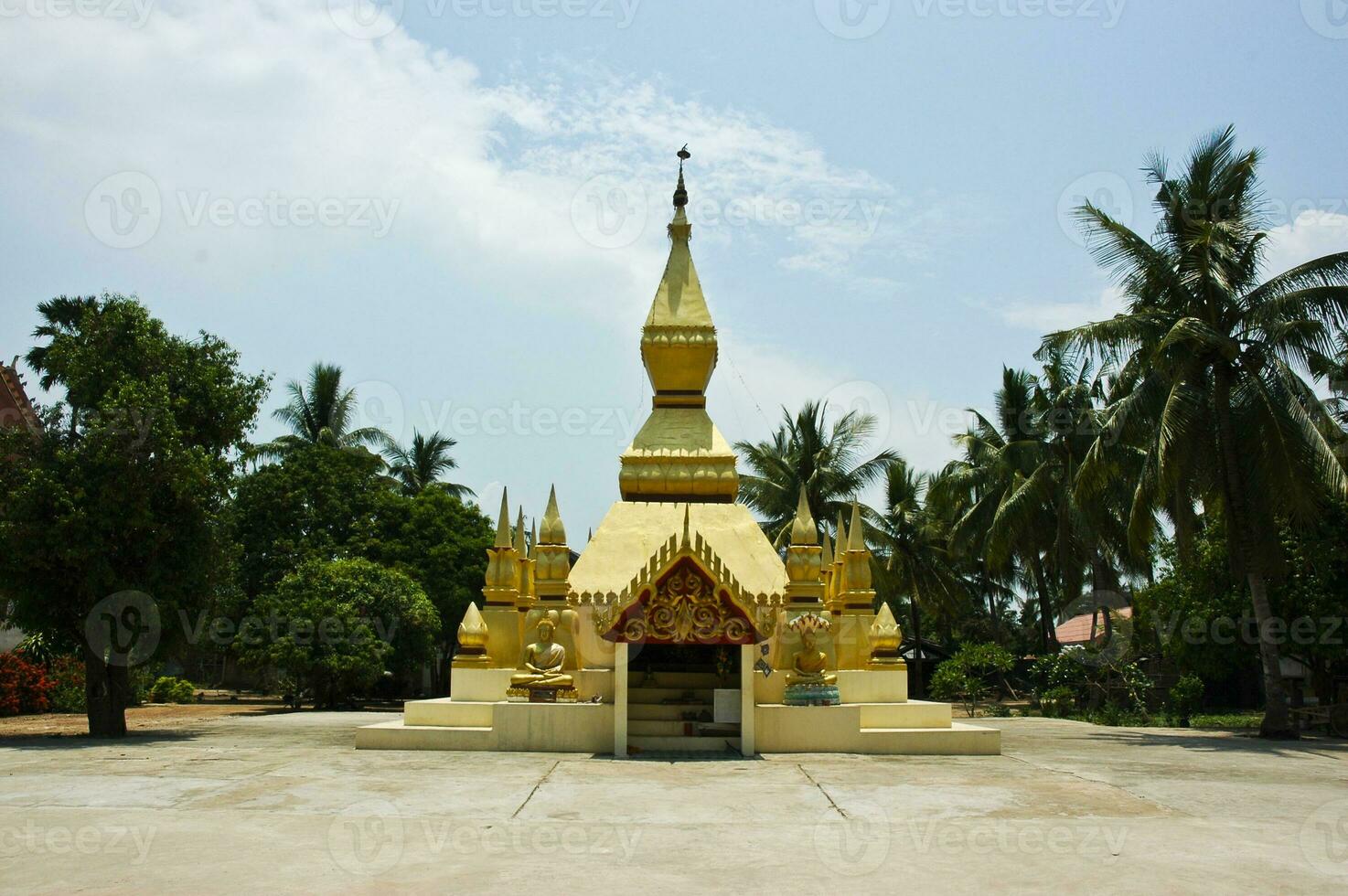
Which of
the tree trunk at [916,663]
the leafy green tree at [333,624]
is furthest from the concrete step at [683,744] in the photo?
the tree trunk at [916,663]

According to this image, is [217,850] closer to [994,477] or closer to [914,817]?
[914,817]

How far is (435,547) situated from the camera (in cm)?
3606

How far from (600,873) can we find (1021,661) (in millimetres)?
38899

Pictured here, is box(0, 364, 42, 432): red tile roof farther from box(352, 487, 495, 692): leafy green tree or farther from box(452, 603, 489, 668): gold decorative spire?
box(452, 603, 489, 668): gold decorative spire

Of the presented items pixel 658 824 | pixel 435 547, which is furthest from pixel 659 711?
pixel 435 547

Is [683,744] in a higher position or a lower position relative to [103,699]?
lower

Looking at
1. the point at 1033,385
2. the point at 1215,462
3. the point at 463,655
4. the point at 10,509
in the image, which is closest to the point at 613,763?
the point at 463,655

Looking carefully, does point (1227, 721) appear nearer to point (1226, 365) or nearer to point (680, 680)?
point (1226, 365)

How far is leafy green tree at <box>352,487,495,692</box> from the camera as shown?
116 ft

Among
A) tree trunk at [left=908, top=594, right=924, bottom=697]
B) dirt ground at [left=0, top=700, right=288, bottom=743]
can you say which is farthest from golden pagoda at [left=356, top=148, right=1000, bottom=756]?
tree trunk at [left=908, top=594, right=924, bottom=697]

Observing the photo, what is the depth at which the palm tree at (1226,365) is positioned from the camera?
59.8 feet

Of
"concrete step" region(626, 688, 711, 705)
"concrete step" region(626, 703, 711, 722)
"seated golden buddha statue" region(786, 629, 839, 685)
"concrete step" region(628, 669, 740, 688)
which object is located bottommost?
"concrete step" region(626, 703, 711, 722)

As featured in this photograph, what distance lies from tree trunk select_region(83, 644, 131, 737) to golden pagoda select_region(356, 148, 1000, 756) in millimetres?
4810

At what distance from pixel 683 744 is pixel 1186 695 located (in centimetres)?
1532
